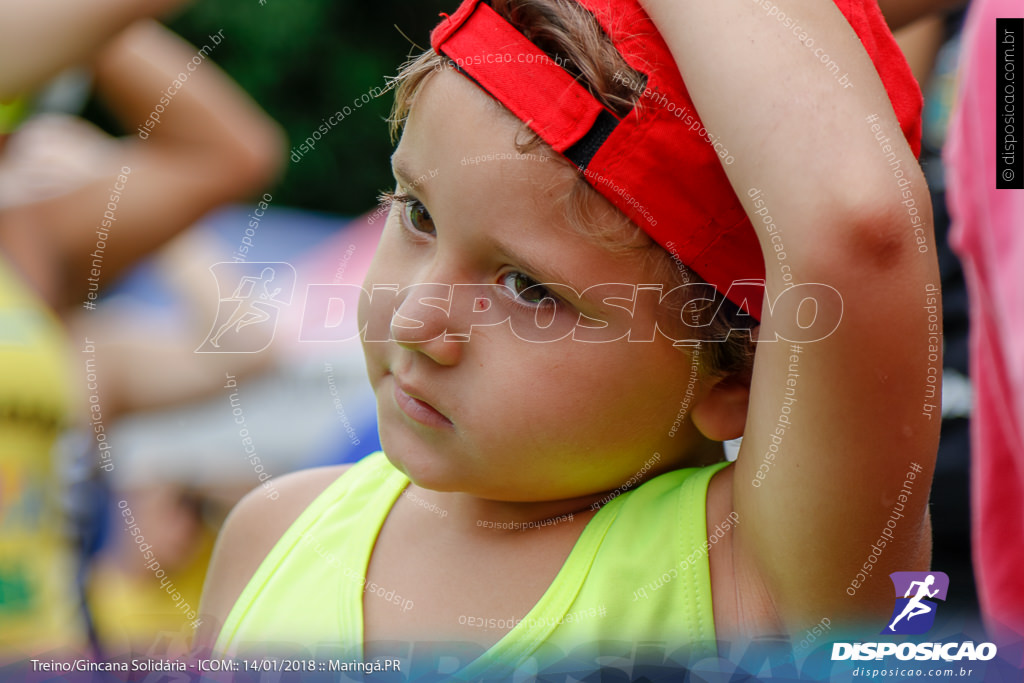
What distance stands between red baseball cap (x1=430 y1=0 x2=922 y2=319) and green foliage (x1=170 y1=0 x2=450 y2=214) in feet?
7.43

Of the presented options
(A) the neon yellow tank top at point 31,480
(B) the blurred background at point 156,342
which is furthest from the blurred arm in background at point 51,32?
(A) the neon yellow tank top at point 31,480

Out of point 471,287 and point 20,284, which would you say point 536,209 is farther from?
point 20,284

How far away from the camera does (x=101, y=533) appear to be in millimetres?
1595

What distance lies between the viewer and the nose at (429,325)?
0.64 m

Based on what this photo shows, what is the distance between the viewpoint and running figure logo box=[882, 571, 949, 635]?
2.10 ft

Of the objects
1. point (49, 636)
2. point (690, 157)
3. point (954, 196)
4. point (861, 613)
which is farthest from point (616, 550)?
point (49, 636)

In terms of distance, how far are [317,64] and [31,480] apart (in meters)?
2.14

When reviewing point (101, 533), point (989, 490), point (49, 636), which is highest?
point (989, 490)

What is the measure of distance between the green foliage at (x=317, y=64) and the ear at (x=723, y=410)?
7.48ft

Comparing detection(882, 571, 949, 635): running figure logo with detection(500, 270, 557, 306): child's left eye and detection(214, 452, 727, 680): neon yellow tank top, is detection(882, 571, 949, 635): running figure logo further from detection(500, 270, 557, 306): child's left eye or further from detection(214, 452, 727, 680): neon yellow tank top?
detection(500, 270, 557, 306): child's left eye

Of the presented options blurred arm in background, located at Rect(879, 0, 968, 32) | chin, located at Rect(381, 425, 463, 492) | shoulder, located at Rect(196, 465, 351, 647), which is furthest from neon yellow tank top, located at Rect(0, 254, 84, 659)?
blurred arm in background, located at Rect(879, 0, 968, 32)

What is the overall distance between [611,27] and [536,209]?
0.14 metres

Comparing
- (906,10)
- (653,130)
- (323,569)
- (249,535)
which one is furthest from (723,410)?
(906,10)

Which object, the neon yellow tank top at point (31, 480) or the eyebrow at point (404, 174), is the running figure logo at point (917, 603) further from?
the neon yellow tank top at point (31, 480)
